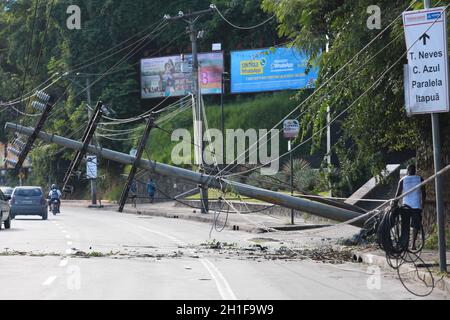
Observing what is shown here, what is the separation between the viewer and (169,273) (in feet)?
51.2

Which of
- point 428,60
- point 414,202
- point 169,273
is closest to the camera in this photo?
point 428,60

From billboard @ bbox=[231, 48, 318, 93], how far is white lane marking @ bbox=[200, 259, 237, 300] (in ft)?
127

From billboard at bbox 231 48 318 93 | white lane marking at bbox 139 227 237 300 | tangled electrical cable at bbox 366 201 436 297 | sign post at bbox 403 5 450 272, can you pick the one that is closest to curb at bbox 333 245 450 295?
tangled electrical cable at bbox 366 201 436 297

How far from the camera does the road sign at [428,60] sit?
1423 centimetres

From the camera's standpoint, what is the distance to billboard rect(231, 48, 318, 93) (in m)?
56.3

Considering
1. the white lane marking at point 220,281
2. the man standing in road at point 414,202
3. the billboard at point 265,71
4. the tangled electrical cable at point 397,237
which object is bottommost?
the white lane marking at point 220,281

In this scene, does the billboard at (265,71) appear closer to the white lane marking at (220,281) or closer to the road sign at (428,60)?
the white lane marking at (220,281)

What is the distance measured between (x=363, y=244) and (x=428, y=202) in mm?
1917

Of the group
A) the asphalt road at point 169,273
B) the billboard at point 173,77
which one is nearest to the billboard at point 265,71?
the billboard at point 173,77

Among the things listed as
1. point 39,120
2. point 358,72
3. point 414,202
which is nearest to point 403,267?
point 414,202

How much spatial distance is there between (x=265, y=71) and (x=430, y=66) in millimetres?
44069

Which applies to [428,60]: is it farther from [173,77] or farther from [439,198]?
[173,77]

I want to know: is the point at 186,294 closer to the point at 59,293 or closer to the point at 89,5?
the point at 59,293

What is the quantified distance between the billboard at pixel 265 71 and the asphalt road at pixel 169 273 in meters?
32.2
